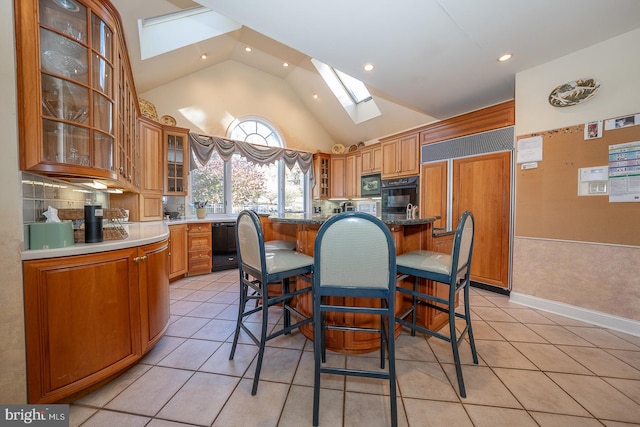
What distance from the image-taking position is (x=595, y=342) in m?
1.89

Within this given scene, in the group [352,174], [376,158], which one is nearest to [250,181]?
[352,174]

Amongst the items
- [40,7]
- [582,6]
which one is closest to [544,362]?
[582,6]

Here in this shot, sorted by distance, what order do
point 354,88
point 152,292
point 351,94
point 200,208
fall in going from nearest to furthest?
1. point 152,292
2. point 200,208
3. point 354,88
4. point 351,94

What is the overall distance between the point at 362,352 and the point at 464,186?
2.64 metres

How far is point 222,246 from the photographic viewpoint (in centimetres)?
395

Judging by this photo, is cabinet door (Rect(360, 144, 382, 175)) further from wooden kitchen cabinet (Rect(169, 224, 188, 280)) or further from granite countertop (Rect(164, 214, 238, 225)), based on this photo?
wooden kitchen cabinet (Rect(169, 224, 188, 280))

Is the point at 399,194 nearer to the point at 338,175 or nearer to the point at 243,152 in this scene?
the point at 338,175

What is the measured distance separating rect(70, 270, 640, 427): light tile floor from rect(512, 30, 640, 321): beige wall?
337mm

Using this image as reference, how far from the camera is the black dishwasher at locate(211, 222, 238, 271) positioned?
388cm

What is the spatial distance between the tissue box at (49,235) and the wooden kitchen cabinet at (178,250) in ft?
7.15

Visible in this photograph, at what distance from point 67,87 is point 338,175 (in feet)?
15.0

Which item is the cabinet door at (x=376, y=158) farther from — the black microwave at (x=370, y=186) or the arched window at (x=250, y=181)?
the arched window at (x=250, y=181)

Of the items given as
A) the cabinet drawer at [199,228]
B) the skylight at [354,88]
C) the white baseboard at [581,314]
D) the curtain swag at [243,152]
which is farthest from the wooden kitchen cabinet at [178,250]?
the white baseboard at [581,314]

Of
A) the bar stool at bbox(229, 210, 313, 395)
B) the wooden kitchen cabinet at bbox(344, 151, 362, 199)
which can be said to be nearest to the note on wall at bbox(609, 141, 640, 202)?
the bar stool at bbox(229, 210, 313, 395)
